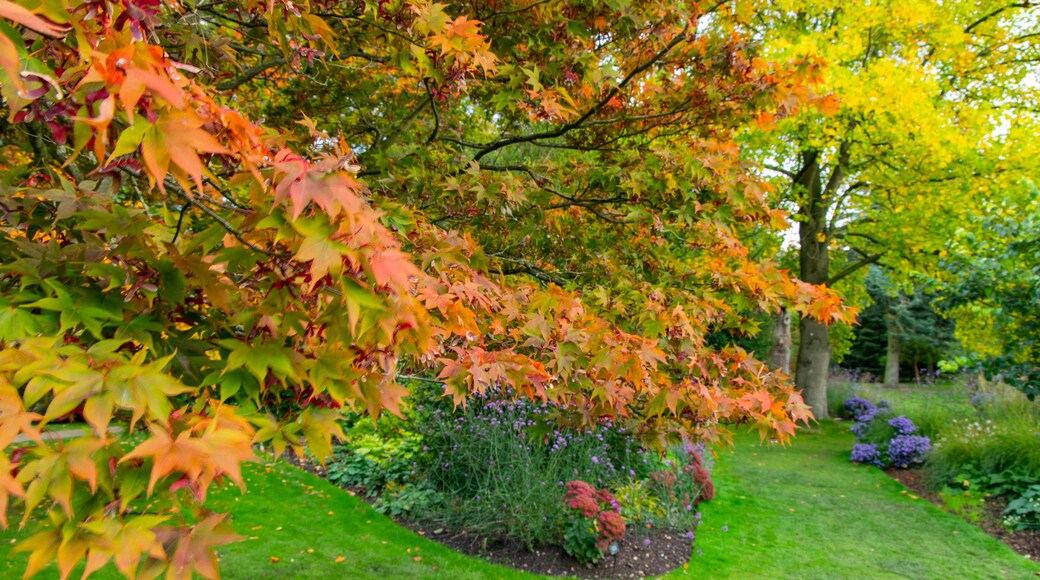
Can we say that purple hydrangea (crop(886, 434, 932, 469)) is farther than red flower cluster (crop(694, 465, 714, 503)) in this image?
Yes

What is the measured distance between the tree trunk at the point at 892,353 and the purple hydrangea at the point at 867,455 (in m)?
16.1

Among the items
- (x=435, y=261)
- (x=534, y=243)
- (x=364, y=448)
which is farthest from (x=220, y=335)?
(x=364, y=448)

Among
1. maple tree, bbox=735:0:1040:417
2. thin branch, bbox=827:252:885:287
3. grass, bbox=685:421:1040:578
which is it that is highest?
maple tree, bbox=735:0:1040:417

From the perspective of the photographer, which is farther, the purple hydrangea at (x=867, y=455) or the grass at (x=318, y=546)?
the purple hydrangea at (x=867, y=455)

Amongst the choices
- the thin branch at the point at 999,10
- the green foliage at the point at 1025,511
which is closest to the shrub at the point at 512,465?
the green foliage at the point at 1025,511

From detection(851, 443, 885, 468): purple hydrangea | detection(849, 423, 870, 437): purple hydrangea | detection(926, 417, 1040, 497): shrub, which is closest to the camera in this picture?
detection(926, 417, 1040, 497): shrub

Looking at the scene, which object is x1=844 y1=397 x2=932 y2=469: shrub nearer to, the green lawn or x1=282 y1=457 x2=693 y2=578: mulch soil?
the green lawn

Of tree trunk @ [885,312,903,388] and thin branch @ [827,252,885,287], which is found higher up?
thin branch @ [827,252,885,287]

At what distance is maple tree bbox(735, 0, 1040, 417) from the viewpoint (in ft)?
31.3

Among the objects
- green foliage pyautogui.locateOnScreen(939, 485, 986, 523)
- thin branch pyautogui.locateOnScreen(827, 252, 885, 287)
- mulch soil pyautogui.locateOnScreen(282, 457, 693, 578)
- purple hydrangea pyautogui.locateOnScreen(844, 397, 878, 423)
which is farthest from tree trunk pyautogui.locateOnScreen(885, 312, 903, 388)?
mulch soil pyautogui.locateOnScreen(282, 457, 693, 578)

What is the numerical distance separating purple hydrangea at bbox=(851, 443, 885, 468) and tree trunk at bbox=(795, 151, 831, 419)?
118 inches

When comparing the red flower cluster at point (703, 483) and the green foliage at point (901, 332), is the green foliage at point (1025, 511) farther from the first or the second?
the green foliage at point (901, 332)

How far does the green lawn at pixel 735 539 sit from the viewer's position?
5055 mm

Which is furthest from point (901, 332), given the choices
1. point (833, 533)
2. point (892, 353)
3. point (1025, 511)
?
point (833, 533)
